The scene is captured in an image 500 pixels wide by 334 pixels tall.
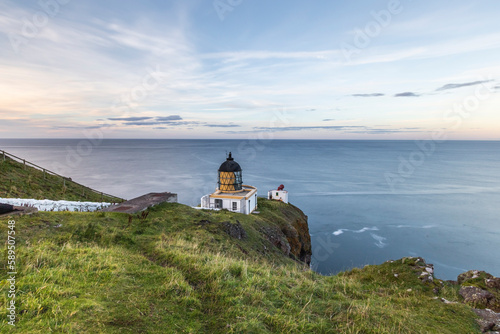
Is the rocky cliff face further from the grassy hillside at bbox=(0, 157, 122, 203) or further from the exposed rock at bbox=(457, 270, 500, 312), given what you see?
the grassy hillside at bbox=(0, 157, 122, 203)

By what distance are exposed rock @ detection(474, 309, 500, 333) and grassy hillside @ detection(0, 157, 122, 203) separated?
27.0 meters

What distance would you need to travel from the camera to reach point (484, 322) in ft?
23.2

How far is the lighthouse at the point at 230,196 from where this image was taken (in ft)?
101

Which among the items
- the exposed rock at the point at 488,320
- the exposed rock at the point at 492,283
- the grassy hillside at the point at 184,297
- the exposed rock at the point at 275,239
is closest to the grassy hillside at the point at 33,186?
the grassy hillside at the point at 184,297

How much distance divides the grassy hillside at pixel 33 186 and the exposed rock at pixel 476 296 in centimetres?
2752

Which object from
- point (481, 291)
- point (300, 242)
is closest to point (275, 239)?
point (300, 242)

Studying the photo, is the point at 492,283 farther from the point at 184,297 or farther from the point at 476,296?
the point at 184,297

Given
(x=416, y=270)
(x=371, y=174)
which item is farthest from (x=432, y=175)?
(x=416, y=270)

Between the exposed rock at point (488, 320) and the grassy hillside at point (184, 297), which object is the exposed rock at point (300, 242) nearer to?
the grassy hillside at point (184, 297)

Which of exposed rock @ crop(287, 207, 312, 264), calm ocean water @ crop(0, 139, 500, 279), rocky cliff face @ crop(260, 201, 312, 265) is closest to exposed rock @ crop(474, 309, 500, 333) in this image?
calm ocean water @ crop(0, 139, 500, 279)

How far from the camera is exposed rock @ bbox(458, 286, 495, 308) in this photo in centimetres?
856

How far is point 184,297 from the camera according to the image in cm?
621

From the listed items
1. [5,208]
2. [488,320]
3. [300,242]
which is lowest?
[300,242]

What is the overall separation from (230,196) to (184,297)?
24.8 m
